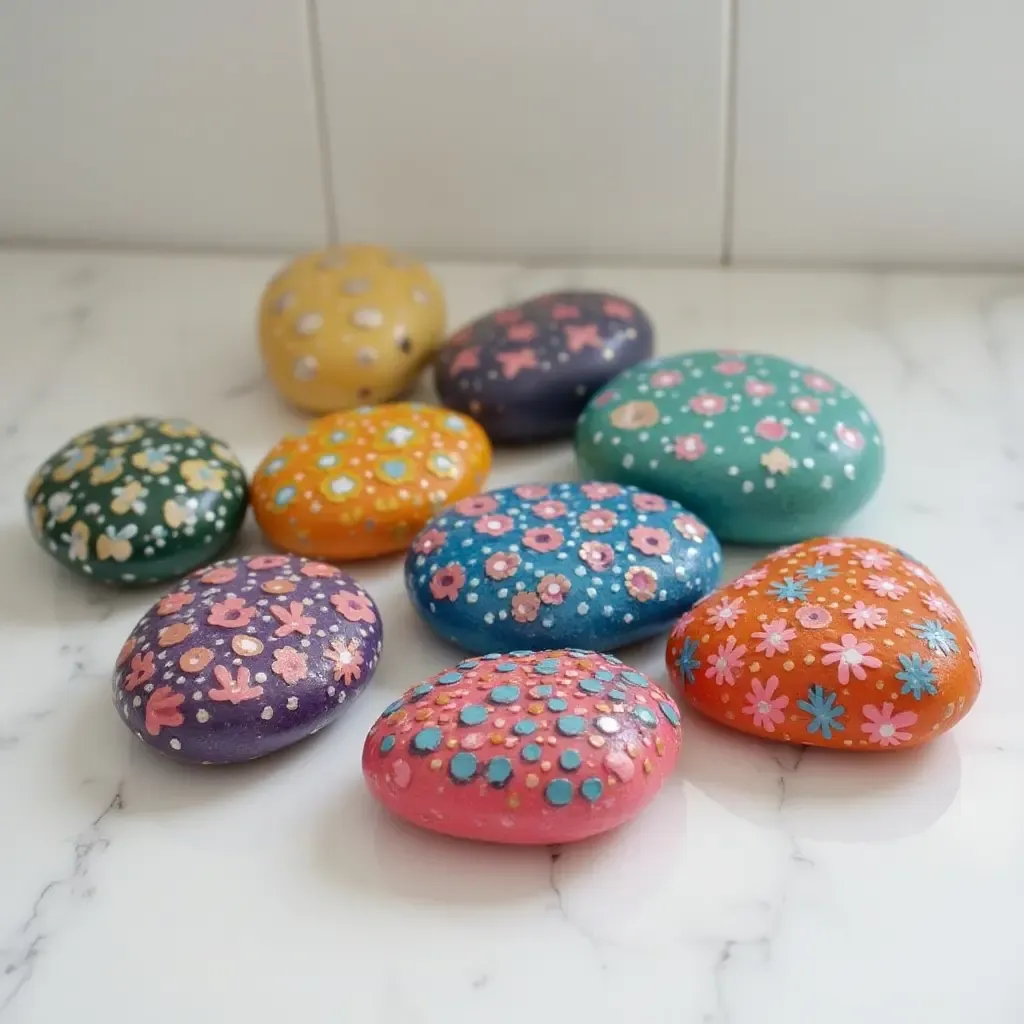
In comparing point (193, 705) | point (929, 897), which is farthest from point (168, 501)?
point (929, 897)

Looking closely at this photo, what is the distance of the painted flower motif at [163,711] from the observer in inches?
26.9

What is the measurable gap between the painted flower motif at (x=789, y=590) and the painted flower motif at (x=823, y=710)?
6cm

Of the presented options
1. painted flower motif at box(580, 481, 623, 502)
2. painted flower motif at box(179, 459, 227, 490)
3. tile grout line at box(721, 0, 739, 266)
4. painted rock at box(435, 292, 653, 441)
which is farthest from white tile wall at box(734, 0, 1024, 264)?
painted flower motif at box(179, 459, 227, 490)

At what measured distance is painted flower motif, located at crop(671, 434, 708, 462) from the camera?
88 centimetres

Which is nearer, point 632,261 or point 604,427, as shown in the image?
point 604,427

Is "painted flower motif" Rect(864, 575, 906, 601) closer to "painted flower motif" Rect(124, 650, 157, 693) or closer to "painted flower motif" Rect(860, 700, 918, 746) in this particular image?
"painted flower motif" Rect(860, 700, 918, 746)

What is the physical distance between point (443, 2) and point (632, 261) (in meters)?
0.30

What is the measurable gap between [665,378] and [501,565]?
0.25 metres

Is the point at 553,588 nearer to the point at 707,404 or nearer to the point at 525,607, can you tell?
the point at 525,607

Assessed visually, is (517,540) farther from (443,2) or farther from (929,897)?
(443,2)

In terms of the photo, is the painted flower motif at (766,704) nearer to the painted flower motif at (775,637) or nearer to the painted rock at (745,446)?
the painted flower motif at (775,637)

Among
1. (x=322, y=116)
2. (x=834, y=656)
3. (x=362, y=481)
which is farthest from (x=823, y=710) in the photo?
(x=322, y=116)

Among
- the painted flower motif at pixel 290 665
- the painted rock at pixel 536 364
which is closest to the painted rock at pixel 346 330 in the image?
the painted rock at pixel 536 364

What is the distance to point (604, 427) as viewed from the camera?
924mm
